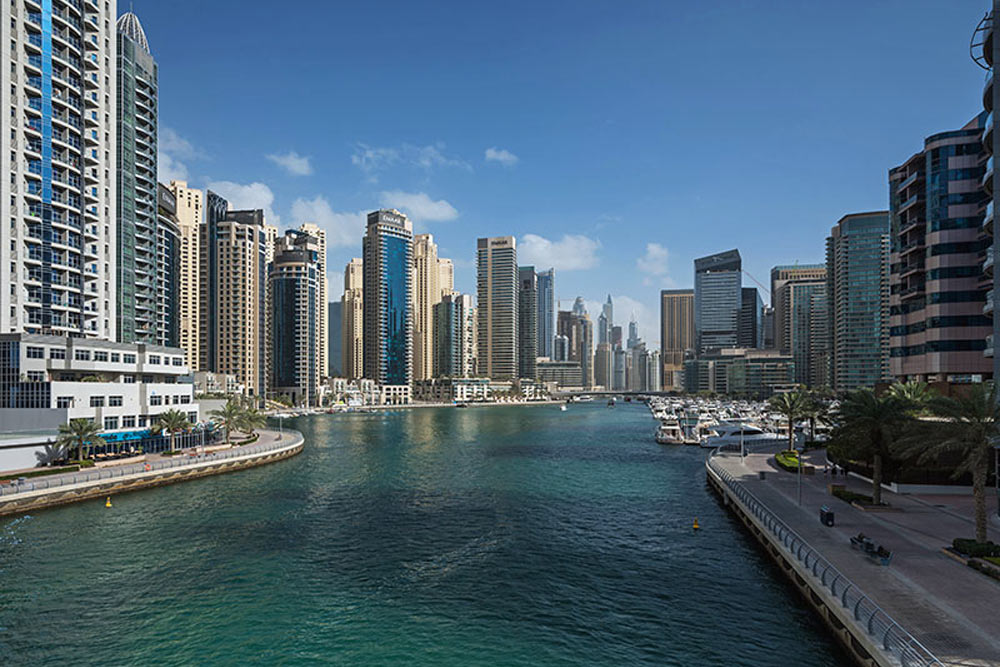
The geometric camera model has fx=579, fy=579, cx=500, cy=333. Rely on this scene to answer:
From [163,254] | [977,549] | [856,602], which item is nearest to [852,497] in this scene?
[977,549]

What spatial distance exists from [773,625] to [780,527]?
501 inches

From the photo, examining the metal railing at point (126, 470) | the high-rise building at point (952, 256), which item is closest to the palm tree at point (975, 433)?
the high-rise building at point (952, 256)

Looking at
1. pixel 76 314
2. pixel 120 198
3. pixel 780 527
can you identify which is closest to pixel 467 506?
pixel 780 527

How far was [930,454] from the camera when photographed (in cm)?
3925

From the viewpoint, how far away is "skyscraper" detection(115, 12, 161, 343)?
382 ft

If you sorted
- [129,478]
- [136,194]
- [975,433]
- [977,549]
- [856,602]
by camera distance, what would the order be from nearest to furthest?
1. [856,602]
2. [977,549]
3. [975,433]
4. [129,478]
5. [136,194]

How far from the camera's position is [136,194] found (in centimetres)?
12275

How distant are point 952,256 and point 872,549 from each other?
62.2m

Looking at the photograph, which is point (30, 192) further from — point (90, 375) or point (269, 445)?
point (269, 445)

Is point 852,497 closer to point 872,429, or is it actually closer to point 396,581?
point 872,429

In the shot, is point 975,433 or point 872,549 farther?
point 975,433

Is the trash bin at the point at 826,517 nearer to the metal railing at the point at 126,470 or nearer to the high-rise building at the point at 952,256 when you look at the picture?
the high-rise building at the point at 952,256

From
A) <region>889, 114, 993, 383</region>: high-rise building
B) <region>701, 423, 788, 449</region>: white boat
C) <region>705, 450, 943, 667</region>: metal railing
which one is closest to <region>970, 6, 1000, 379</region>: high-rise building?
<region>889, 114, 993, 383</region>: high-rise building

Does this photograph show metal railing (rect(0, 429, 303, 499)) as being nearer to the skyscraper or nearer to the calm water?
the calm water
